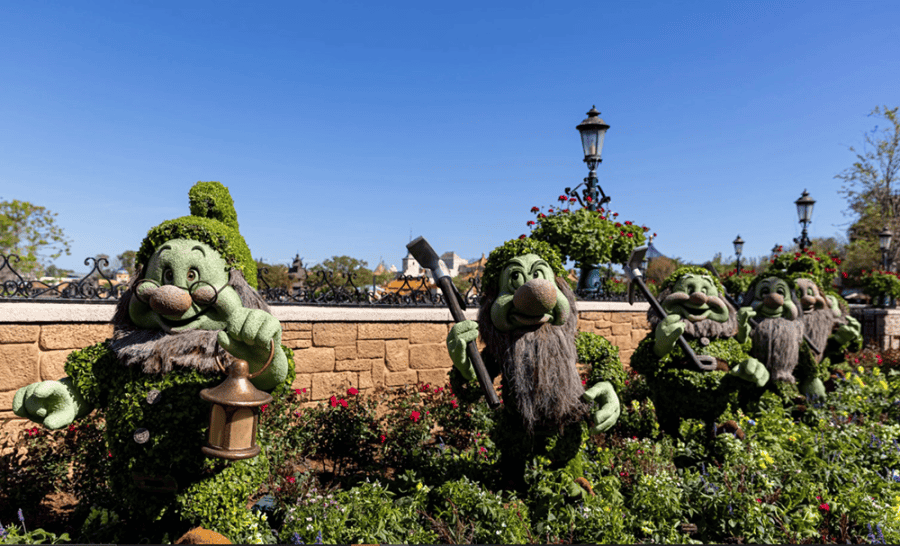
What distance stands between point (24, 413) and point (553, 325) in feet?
9.97

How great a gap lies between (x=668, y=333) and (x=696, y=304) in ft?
2.16

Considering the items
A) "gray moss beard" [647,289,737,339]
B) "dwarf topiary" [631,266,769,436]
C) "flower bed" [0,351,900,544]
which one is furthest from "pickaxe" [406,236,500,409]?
"gray moss beard" [647,289,737,339]

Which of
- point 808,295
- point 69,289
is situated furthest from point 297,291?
point 808,295

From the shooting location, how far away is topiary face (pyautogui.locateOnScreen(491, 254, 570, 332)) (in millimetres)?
3201

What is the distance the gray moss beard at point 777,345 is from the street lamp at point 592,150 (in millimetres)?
2741

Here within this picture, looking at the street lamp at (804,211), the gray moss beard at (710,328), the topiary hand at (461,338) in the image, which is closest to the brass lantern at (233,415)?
the topiary hand at (461,338)

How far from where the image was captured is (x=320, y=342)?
5.57 metres

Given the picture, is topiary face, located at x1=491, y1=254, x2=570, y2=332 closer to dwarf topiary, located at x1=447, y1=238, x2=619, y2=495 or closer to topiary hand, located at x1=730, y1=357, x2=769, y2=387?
dwarf topiary, located at x1=447, y1=238, x2=619, y2=495

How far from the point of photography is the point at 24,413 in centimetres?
282

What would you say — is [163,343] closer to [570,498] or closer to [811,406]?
[570,498]

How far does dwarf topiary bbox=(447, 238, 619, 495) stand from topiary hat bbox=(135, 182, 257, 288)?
136 cm

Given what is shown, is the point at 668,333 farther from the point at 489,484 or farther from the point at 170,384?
the point at 170,384

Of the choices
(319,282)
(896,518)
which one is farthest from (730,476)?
(319,282)

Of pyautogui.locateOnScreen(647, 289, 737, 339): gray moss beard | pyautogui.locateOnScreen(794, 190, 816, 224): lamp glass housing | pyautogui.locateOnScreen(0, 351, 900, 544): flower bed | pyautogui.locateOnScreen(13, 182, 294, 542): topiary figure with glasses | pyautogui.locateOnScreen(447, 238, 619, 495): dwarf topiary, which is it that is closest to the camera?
pyautogui.locateOnScreen(13, 182, 294, 542): topiary figure with glasses
